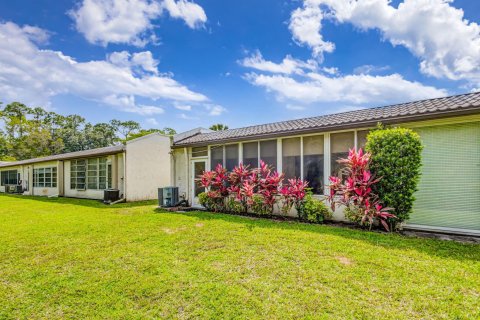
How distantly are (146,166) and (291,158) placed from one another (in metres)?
10.2

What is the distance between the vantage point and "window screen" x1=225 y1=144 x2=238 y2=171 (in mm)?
10375

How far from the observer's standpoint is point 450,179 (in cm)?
623

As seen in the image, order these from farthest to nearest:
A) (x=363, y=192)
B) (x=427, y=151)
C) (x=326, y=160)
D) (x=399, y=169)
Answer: (x=326, y=160), (x=427, y=151), (x=363, y=192), (x=399, y=169)

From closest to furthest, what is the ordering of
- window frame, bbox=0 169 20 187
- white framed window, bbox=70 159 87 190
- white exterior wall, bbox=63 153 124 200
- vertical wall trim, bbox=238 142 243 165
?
1. vertical wall trim, bbox=238 142 243 165
2. white exterior wall, bbox=63 153 124 200
3. white framed window, bbox=70 159 87 190
4. window frame, bbox=0 169 20 187

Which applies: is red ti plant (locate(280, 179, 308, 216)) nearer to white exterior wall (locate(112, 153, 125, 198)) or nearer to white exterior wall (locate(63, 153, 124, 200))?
white exterior wall (locate(112, 153, 125, 198))

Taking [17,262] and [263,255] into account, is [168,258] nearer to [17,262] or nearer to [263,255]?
[263,255]

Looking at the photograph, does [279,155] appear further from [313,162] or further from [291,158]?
[313,162]

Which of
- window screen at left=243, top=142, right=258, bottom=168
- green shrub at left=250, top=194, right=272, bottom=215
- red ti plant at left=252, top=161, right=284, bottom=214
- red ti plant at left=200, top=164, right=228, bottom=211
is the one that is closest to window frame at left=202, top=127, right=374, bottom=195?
window screen at left=243, top=142, right=258, bottom=168

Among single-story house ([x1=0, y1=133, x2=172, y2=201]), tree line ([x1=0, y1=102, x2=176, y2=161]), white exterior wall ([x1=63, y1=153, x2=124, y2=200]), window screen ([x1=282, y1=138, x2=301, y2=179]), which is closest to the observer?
window screen ([x1=282, y1=138, x2=301, y2=179])

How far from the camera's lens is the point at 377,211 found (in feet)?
20.1

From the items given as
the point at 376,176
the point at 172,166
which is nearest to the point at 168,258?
the point at 376,176

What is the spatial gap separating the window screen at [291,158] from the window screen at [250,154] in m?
1.22

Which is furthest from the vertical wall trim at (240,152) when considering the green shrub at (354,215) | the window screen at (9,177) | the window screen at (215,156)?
the window screen at (9,177)

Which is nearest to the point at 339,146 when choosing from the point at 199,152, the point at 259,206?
the point at 259,206
